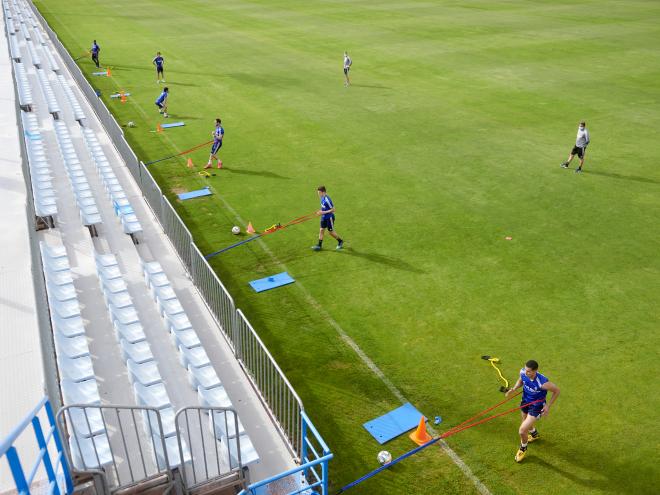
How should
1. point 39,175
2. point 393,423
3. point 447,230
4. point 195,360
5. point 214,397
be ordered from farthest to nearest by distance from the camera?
point 39,175, point 447,230, point 195,360, point 393,423, point 214,397

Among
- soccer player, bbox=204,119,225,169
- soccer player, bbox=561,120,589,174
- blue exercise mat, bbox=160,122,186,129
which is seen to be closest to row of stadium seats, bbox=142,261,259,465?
soccer player, bbox=204,119,225,169

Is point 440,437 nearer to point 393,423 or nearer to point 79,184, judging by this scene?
point 393,423

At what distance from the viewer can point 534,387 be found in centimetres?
852

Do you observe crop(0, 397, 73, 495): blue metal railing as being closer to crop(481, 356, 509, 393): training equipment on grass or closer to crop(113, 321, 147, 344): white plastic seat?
crop(113, 321, 147, 344): white plastic seat

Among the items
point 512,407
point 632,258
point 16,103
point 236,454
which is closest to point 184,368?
point 236,454

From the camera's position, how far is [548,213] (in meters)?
16.2

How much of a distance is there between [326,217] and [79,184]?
740 centimetres

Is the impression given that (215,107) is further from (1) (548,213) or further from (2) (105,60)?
(1) (548,213)

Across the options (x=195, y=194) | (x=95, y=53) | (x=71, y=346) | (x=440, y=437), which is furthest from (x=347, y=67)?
(x=440, y=437)

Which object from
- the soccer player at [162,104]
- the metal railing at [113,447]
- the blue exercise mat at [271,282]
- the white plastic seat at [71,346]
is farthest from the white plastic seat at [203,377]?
the soccer player at [162,104]

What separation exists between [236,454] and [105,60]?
110ft

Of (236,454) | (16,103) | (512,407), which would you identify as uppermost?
(16,103)

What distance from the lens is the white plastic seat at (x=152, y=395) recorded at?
8227 mm

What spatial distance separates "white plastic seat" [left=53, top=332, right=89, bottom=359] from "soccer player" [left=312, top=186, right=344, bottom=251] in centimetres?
611
